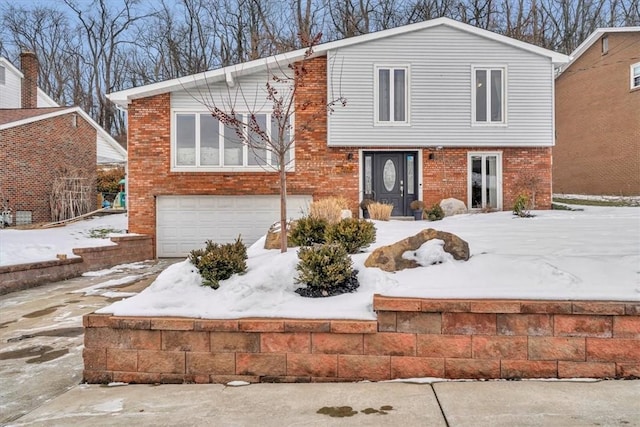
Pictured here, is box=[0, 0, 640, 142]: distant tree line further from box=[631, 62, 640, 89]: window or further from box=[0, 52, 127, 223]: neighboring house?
box=[0, 52, 127, 223]: neighboring house

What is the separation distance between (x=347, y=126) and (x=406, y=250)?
803cm

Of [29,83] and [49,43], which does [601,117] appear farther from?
[49,43]

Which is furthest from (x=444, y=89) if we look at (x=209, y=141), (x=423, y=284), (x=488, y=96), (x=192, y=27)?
(x=192, y=27)

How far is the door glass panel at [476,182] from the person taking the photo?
41.4 feet

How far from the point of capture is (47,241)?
1108 centimetres

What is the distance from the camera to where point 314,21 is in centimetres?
2283

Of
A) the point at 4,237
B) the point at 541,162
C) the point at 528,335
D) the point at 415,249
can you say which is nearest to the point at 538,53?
the point at 541,162

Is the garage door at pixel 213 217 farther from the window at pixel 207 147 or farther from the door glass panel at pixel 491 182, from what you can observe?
the door glass panel at pixel 491 182

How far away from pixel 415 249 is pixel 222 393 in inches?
91.8

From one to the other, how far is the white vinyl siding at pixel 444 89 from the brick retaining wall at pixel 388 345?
8.96m

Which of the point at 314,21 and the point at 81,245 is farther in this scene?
the point at 314,21

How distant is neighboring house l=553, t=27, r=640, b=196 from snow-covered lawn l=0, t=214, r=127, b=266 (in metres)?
18.0

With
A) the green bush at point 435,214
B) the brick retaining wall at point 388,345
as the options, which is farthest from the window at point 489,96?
the brick retaining wall at point 388,345

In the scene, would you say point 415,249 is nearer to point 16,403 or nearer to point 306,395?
point 306,395
